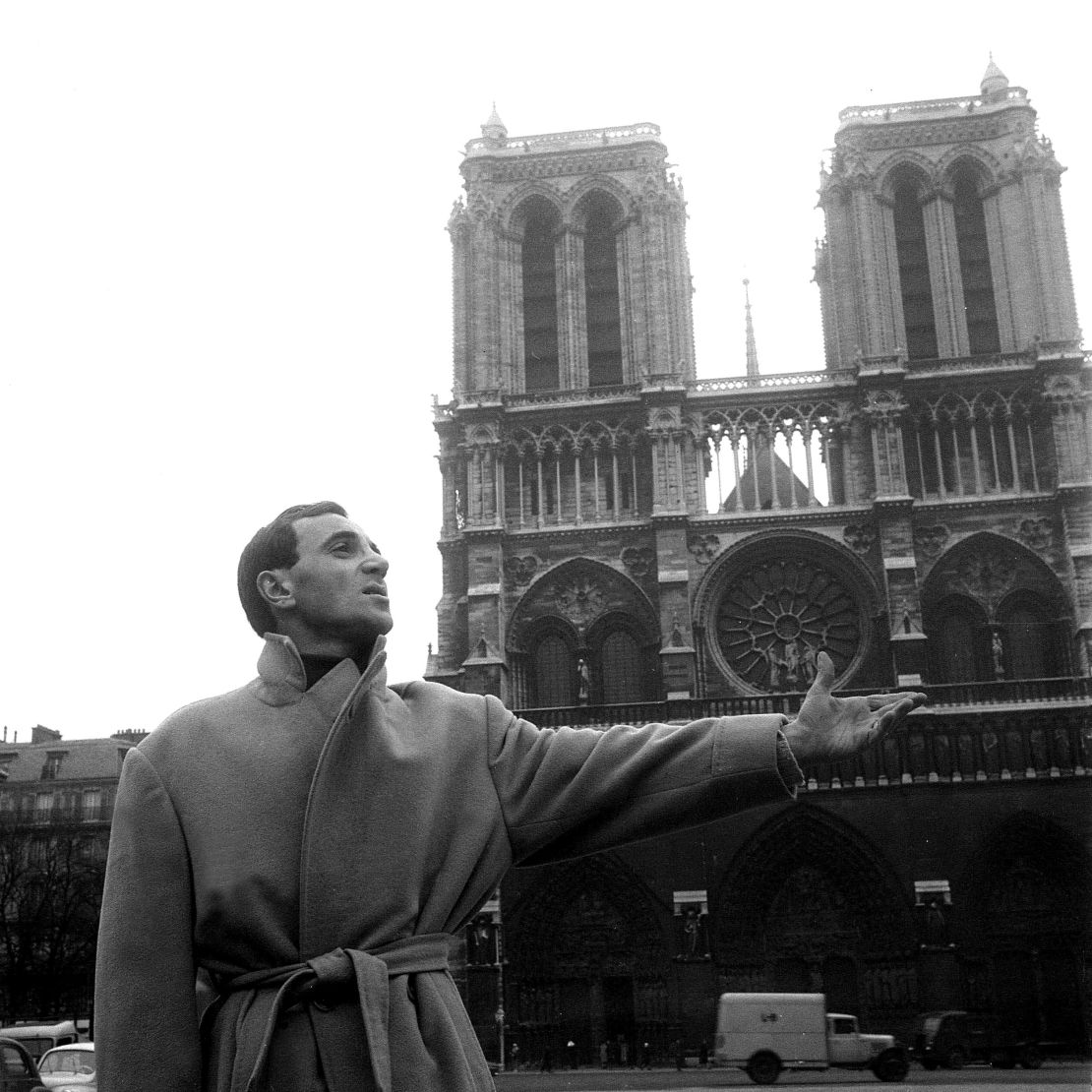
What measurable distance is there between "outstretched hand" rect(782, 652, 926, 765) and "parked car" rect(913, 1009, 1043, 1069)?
83.4 feet

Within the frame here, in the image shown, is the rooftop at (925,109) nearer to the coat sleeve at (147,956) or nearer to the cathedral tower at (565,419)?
the cathedral tower at (565,419)

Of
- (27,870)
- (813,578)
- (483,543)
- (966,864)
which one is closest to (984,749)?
(966,864)

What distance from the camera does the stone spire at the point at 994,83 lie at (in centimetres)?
3559

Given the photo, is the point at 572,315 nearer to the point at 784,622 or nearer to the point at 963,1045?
the point at 784,622

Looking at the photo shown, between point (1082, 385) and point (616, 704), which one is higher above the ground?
point (1082, 385)

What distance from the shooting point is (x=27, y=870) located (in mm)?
31688

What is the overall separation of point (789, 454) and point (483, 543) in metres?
7.19

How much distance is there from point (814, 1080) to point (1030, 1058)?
4.01 meters

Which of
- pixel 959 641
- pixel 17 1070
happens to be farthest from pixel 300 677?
pixel 959 641

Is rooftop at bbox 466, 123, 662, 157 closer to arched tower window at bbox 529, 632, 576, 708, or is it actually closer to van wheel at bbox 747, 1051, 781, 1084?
arched tower window at bbox 529, 632, 576, 708

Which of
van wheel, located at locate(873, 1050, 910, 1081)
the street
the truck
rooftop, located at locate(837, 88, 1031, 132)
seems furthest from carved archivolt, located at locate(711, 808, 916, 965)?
rooftop, located at locate(837, 88, 1031, 132)

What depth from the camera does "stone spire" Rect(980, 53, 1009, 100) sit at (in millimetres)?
35594

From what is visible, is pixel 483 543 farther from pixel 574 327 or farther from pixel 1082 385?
pixel 1082 385

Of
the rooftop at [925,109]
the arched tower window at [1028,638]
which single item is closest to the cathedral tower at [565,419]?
the rooftop at [925,109]
